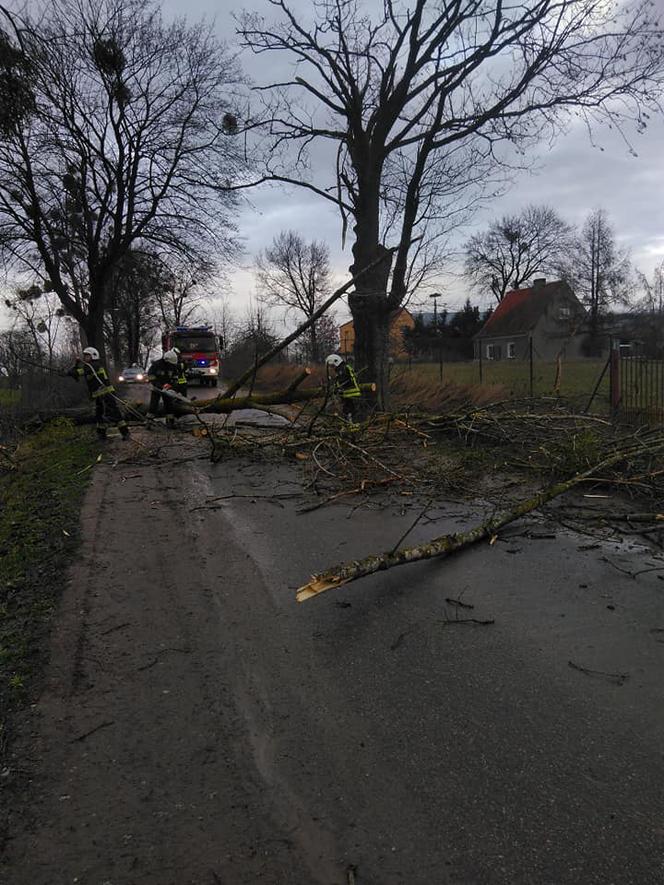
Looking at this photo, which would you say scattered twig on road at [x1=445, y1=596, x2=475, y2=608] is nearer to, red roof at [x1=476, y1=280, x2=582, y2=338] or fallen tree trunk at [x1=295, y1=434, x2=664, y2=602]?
fallen tree trunk at [x1=295, y1=434, x2=664, y2=602]

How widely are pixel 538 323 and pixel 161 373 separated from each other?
49552 mm

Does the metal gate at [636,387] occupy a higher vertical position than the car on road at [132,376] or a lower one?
lower

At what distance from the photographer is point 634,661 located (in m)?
3.39

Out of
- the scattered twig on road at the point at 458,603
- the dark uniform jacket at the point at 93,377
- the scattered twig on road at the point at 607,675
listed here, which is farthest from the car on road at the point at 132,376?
the scattered twig on road at the point at 607,675

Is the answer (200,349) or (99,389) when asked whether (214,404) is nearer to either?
(99,389)

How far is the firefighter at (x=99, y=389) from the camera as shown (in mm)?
10531

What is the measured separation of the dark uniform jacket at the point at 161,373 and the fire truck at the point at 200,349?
14.6 meters

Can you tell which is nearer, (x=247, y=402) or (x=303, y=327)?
(x=303, y=327)

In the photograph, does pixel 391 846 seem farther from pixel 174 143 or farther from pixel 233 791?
pixel 174 143

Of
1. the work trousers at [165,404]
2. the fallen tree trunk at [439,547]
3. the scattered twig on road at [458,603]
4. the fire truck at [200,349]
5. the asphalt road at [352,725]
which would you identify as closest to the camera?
the asphalt road at [352,725]

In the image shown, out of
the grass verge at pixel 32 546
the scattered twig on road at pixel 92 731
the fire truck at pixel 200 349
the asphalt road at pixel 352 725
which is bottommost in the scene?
the asphalt road at pixel 352 725

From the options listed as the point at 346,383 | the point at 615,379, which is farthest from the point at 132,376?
the point at 615,379

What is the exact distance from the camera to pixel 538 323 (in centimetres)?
5538

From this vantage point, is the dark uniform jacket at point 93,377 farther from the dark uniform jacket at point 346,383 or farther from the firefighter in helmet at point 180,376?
the dark uniform jacket at point 346,383
